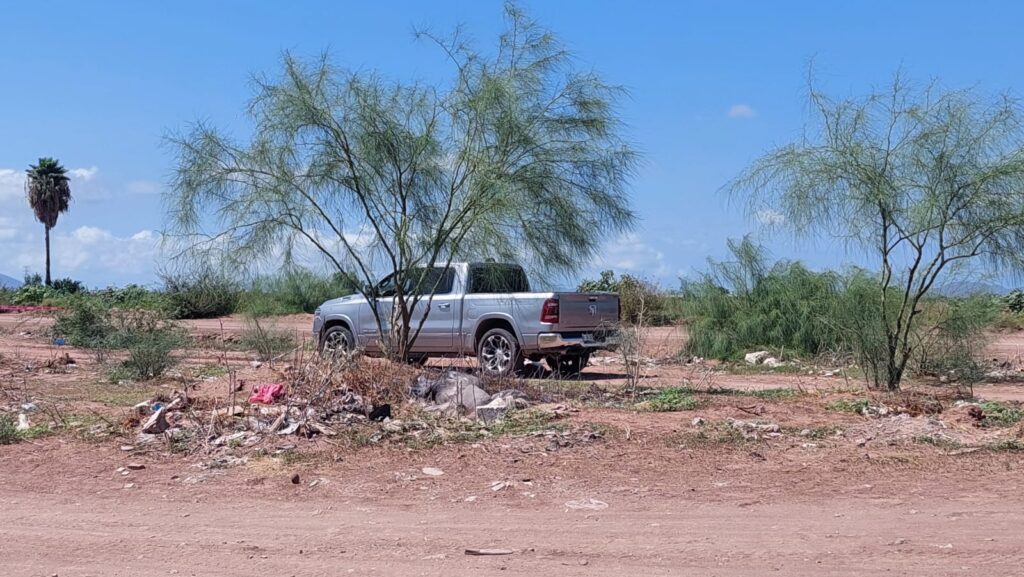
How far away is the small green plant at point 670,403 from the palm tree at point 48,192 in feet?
182

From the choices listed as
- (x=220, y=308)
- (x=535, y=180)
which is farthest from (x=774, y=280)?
(x=220, y=308)

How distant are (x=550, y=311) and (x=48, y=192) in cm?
5361

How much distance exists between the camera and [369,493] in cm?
883

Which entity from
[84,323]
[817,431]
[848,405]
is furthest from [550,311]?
[84,323]

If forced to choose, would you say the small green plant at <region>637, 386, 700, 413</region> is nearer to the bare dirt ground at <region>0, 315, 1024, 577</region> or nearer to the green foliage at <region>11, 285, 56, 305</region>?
the bare dirt ground at <region>0, 315, 1024, 577</region>

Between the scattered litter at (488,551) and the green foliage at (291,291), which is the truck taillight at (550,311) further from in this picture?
the scattered litter at (488,551)

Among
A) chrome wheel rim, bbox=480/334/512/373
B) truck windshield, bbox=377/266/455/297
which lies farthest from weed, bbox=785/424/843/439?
chrome wheel rim, bbox=480/334/512/373

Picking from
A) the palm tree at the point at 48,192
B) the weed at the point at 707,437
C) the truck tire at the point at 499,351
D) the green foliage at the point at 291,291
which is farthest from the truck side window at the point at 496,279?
the palm tree at the point at 48,192

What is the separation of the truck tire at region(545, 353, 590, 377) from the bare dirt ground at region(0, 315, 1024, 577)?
21.2 feet

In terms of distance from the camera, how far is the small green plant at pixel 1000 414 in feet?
38.5

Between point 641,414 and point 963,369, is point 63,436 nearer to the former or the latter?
point 641,414

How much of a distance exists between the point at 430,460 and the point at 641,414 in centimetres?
326

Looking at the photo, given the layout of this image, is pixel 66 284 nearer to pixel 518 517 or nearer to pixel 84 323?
pixel 84 323

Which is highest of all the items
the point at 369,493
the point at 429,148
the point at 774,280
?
the point at 429,148
